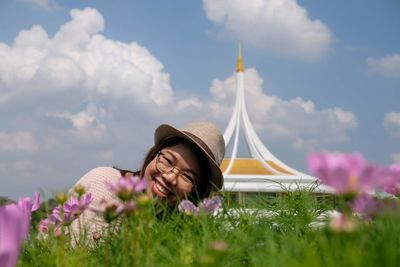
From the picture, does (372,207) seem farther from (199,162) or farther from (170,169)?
(199,162)

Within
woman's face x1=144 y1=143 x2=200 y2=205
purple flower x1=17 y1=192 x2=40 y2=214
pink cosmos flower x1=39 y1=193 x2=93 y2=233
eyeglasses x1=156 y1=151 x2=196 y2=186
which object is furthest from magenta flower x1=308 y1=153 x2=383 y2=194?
eyeglasses x1=156 y1=151 x2=196 y2=186

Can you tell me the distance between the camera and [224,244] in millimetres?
585

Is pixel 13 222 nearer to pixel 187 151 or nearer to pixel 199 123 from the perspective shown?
pixel 187 151

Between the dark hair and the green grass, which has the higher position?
the dark hair

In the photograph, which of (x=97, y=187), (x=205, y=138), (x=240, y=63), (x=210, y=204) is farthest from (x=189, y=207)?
(x=240, y=63)

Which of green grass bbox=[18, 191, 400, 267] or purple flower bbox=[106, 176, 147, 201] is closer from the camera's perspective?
green grass bbox=[18, 191, 400, 267]

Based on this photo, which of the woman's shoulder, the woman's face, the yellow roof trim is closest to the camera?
the woman's face

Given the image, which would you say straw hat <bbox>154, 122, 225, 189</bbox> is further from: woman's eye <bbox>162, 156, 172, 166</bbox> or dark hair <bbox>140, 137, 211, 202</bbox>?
woman's eye <bbox>162, 156, 172, 166</bbox>

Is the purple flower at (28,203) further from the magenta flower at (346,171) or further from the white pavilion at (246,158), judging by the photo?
the white pavilion at (246,158)

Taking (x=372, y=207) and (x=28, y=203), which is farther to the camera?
(x=28, y=203)

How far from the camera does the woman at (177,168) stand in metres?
1.95

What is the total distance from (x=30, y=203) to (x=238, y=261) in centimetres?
44

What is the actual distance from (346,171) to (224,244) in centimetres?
15

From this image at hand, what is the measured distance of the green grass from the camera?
2.02ft
